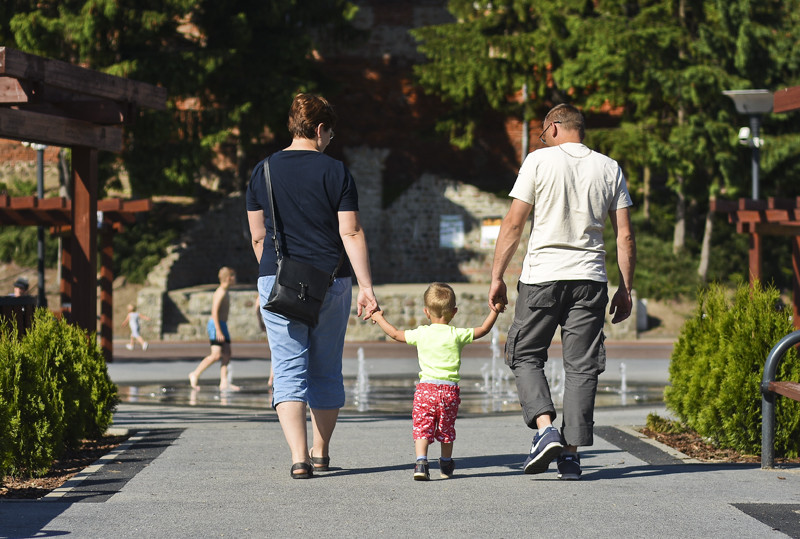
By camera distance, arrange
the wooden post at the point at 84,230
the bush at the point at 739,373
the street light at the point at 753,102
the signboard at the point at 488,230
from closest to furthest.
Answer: the bush at the point at 739,373
the wooden post at the point at 84,230
the street light at the point at 753,102
the signboard at the point at 488,230

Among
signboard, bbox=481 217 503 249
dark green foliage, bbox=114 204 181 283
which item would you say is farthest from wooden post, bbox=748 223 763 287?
signboard, bbox=481 217 503 249

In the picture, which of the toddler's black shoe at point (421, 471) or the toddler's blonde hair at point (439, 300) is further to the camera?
the toddler's blonde hair at point (439, 300)

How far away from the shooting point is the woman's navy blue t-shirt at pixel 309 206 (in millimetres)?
6262

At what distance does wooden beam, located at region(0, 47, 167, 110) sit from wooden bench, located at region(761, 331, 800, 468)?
4969 millimetres

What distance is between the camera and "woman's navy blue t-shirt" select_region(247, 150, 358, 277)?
6262 millimetres

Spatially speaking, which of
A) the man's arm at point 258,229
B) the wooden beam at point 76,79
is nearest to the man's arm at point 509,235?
the man's arm at point 258,229

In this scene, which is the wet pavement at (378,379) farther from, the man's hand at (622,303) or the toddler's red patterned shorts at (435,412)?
the man's hand at (622,303)

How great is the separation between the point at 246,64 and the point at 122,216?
1242cm

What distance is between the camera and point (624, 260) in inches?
248

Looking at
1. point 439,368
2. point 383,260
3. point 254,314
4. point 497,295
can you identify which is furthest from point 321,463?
point 383,260

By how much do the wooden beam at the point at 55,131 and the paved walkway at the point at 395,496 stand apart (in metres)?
2.81

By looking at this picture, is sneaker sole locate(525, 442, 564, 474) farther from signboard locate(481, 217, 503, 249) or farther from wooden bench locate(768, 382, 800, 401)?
signboard locate(481, 217, 503, 249)

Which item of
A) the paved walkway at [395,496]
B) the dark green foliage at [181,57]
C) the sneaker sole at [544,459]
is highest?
the dark green foliage at [181,57]

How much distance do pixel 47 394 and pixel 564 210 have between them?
299 cm
